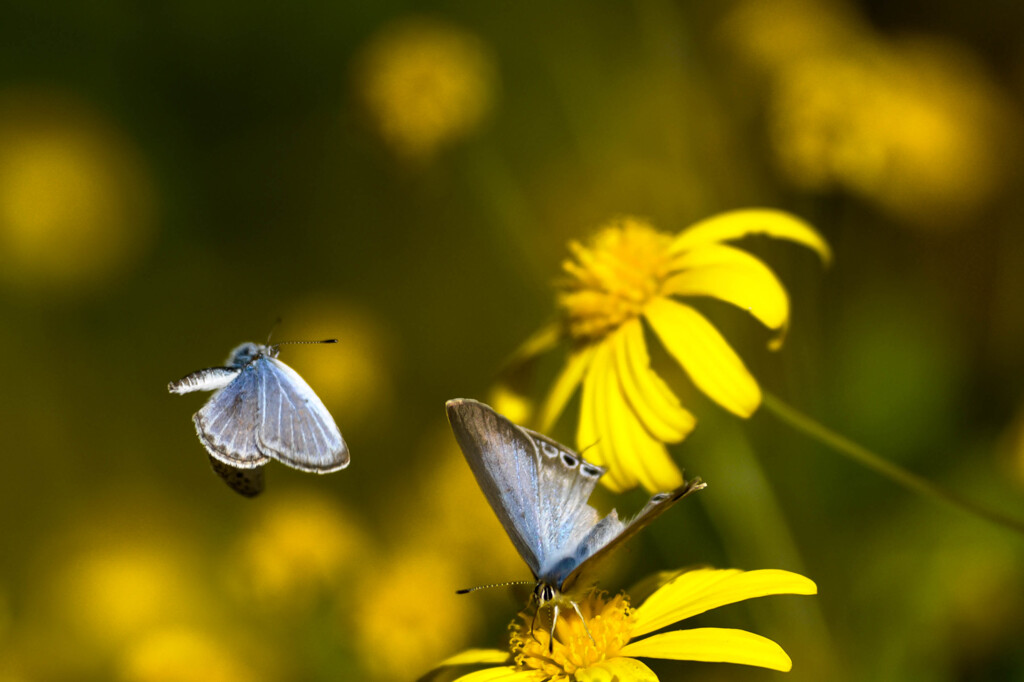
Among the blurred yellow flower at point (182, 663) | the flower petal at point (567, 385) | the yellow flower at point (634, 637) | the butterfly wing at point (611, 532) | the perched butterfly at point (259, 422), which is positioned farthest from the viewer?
the blurred yellow flower at point (182, 663)

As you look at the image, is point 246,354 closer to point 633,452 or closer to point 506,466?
point 506,466

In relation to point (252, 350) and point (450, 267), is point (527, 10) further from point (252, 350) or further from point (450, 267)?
point (252, 350)

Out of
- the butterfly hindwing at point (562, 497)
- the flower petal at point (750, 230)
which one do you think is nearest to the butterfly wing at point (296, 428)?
the butterfly hindwing at point (562, 497)

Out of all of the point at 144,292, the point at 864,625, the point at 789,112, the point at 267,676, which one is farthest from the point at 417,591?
the point at 144,292

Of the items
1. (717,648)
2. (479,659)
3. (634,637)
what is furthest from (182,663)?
(717,648)

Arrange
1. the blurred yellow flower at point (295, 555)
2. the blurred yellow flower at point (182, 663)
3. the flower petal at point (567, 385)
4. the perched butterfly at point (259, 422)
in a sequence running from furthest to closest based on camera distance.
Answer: the blurred yellow flower at point (295, 555) → the blurred yellow flower at point (182, 663) → the flower petal at point (567, 385) → the perched butterfly at point (259, 422)

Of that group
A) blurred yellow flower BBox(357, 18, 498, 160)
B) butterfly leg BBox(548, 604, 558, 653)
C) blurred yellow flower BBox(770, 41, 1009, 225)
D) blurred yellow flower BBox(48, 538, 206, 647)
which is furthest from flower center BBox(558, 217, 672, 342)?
blurred yellow flower BBox(48, 538, 206, 647)

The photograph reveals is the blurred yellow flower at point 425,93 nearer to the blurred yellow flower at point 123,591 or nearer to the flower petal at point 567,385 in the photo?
the flower petal at point 567,385

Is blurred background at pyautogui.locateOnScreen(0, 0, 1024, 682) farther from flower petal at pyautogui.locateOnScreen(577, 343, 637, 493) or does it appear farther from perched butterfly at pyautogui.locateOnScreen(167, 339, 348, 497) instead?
perched butterfly at pyautogui.locateOnScreen(167, 339, 348, 497)
